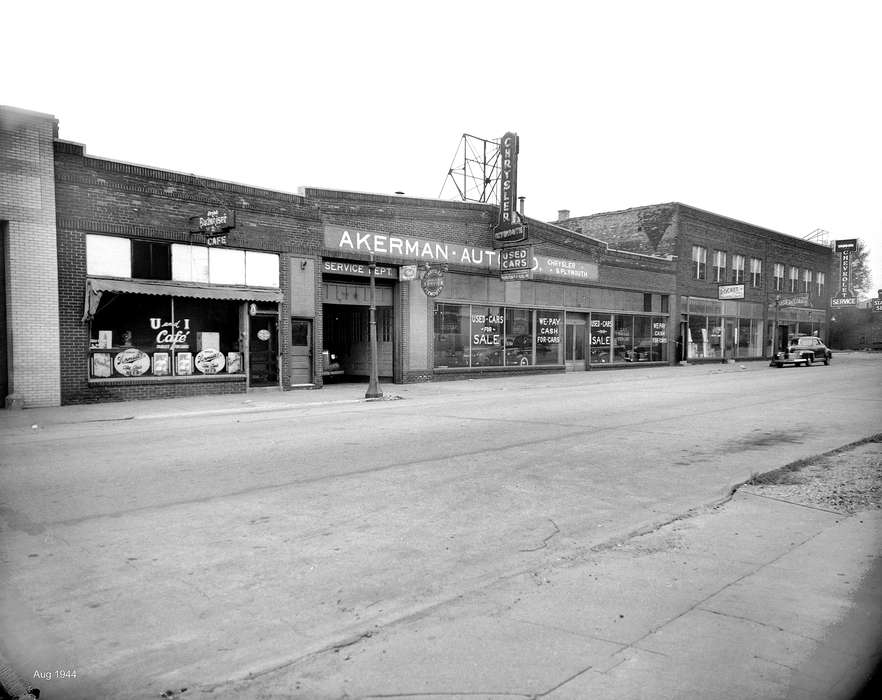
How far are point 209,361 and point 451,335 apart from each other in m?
9.43

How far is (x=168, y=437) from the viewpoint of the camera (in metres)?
11.2

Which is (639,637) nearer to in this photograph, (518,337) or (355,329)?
(355,329)

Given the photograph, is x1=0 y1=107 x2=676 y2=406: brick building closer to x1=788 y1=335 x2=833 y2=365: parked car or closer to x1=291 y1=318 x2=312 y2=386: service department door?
x1=291 y1=318 x2=312 y2=386: service department door

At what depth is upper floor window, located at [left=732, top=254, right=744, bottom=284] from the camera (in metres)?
41.8

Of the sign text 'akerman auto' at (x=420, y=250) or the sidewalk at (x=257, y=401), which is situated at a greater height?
the sign text 'akerman auto' at (x=420, y=250)

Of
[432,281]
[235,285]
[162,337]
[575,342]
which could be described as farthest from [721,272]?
[162,337]

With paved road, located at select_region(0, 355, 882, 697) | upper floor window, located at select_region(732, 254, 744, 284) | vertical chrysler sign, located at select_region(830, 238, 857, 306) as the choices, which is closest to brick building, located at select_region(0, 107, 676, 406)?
paved road, located at select_region(0, 355, 882, 697)

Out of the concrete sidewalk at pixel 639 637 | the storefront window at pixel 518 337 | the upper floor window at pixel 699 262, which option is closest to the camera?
the concrete sidewalk at pixel 639 637

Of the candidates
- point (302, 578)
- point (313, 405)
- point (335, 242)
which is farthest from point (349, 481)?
point (335, 242)

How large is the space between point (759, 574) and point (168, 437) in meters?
9.56

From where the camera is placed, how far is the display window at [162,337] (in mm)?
16969

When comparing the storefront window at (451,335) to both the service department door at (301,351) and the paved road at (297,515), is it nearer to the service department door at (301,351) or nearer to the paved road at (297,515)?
the service department door at (301,351)

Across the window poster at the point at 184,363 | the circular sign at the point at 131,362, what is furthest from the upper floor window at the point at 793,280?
the circular sign at the point at 131,362

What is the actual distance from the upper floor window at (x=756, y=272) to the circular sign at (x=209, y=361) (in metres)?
36.8
